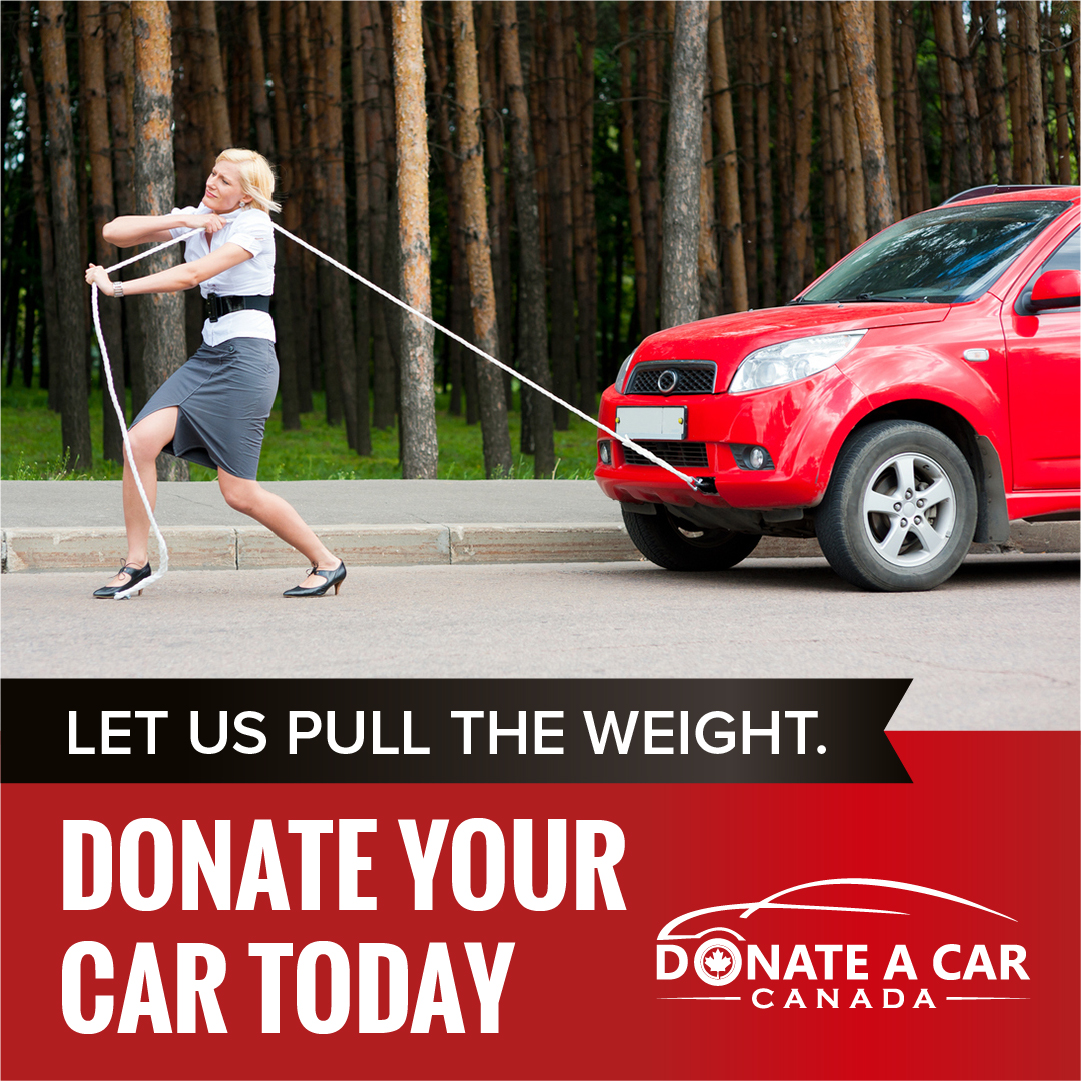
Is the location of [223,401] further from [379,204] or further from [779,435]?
[379,204]

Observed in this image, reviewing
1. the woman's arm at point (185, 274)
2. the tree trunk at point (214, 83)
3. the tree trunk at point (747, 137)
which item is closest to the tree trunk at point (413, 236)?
the woman's arm at point (185, 274)

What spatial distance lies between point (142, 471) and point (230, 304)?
87 cm

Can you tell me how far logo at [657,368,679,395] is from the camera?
727 cm

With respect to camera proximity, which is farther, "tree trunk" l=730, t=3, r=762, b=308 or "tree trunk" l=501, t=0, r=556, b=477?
"tree trunk" l=730, t=3, r=762, b=308

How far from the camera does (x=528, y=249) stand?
59.5 feet

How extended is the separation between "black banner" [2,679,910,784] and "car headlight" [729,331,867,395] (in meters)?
2.27

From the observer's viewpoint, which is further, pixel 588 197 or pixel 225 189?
pixel 588 197

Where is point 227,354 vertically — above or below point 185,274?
below

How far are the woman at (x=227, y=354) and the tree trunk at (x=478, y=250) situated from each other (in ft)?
29.6

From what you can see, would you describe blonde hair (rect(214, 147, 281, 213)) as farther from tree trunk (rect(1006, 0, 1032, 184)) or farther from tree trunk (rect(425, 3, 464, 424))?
tree trunk (rect(1006, 0, 1032, 184))

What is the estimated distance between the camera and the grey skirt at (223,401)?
261 inches

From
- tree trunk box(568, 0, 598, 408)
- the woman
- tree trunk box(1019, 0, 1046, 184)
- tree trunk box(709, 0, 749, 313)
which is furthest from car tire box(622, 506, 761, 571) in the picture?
tree trunk box(568, 0, 598, 408)

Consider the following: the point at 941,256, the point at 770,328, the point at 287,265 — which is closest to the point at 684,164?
the point at 941,256

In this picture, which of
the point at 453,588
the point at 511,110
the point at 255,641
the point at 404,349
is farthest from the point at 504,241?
the point at 255,641
